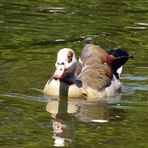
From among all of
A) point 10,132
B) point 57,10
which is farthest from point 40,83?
point 57,10

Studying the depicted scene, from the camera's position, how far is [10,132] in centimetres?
1150

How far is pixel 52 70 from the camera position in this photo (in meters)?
16.1

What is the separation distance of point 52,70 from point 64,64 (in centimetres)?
257

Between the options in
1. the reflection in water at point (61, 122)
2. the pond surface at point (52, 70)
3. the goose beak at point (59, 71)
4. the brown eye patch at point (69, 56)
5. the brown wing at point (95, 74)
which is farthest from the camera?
the brown wing at point (95, 74)

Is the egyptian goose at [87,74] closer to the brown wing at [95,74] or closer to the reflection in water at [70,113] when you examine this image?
the brown wing at [95,74]

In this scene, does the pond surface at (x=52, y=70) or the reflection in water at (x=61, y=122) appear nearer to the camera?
the reflection in water at (x=61, y=122)

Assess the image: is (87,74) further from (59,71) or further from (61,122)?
(61,122)

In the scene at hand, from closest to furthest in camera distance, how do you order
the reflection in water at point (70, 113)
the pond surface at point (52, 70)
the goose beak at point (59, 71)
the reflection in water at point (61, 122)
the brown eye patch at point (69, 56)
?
the reflection in water at point (61, 122), the pond surface at point (52, 70), the reflection in water at point (70, 113), the goose beak at point (59, 71), the brown eye patch at point (69, 56)

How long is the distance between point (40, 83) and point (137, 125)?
10.6ft

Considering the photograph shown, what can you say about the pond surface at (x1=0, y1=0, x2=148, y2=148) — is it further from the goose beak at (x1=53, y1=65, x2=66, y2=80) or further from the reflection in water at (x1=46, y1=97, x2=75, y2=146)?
the goose beak at (x1=53, y1=65, x2=66, y2=80)

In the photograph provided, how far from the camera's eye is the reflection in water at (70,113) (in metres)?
11.7

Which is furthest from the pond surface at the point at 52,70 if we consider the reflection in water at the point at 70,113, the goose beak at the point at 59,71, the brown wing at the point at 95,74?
the goose beak at the point at 59,71

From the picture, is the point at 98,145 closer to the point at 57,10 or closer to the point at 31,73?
the point at 31,73

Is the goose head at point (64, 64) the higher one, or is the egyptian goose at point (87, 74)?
the goose head at point (64, 64)
